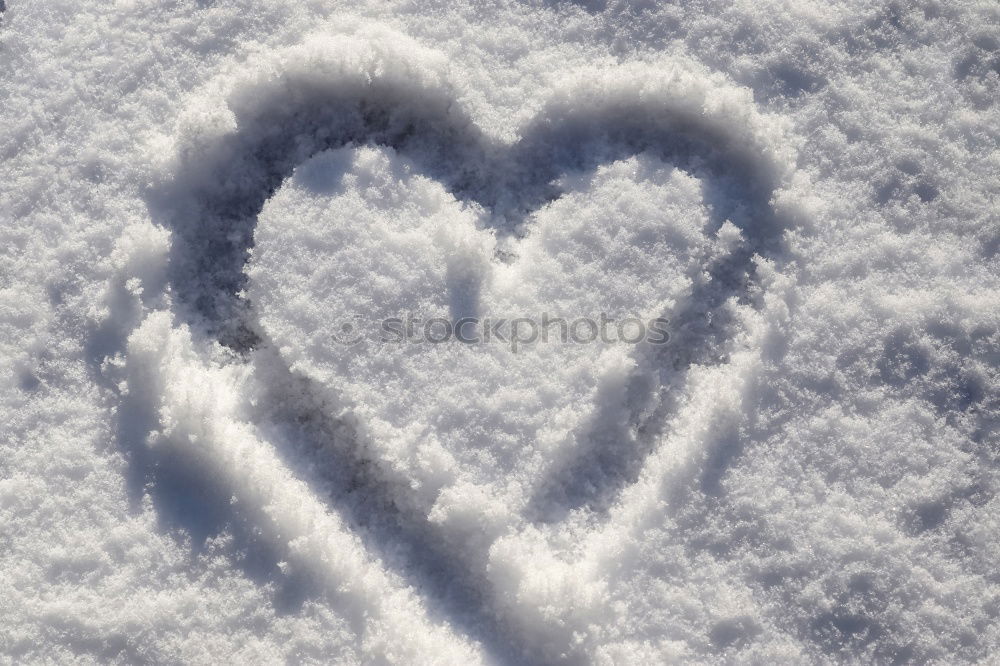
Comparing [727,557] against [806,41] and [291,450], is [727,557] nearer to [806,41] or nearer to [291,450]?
[291,450]

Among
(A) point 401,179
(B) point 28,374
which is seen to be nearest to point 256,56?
(A) point 401,179

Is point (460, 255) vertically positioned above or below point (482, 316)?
above

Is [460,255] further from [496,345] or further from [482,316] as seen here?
[496,345]

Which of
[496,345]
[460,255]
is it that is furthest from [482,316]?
[460,255]
